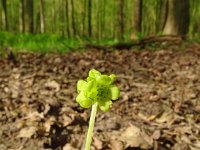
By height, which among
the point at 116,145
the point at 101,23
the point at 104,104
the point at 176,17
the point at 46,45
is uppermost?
the point at 101,23

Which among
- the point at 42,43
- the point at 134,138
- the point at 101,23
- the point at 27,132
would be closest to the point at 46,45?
the point at 42,43

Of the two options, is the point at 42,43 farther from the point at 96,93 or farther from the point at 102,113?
the point at 96,93

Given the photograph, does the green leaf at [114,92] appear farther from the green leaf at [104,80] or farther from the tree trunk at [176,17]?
the tree trunk at [176,17]

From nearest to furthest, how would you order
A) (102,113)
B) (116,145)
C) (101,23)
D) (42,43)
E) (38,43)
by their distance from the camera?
(116,145) → (102,113) → (38,43) → (42,43) → (101,23)

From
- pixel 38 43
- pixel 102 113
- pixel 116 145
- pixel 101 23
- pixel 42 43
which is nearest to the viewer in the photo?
pixel 116 145

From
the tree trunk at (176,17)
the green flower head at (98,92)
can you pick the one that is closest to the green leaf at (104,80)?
the green flower head at (98,92)

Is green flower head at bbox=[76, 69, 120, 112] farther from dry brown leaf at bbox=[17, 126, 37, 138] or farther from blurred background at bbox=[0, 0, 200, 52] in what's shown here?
blurred background at bbox=[0, 0, 200, 52]

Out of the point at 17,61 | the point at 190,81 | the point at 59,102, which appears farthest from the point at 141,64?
the point at 59,102
